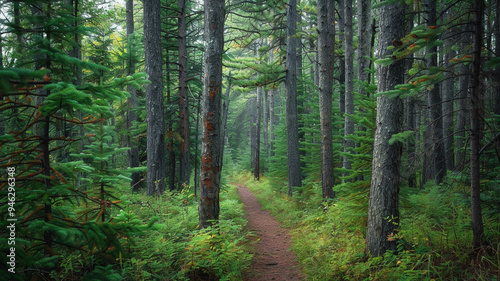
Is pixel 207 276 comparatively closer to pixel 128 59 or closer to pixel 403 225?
pixel 403 225

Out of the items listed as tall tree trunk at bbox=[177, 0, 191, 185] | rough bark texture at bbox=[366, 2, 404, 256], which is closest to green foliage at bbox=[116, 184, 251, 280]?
rough bark texture at bbox=[366, 2, 404, 256]

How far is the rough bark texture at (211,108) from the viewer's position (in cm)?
600

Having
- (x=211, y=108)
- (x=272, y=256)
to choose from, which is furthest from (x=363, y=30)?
(x=272, y=256)

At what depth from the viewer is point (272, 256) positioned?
22.5 feet

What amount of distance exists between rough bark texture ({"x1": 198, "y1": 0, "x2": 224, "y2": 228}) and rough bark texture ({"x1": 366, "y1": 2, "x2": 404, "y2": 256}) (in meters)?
3.41

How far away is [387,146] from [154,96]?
26.4ft

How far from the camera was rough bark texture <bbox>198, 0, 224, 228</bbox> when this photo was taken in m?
6.00

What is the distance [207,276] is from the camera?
490 centimetres

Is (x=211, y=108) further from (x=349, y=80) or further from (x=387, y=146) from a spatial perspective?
(x=349, y=80)

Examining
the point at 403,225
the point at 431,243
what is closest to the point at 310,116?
the point at 403,225

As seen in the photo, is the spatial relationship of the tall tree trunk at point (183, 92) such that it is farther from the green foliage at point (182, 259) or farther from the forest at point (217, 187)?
the green foliage at point (182, 259)

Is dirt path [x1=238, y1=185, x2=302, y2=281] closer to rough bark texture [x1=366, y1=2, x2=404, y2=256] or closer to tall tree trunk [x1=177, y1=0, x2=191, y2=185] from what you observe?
rough bark texture [x1=366, y1=2, x2=404, y2=256]

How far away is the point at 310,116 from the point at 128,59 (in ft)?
31.4

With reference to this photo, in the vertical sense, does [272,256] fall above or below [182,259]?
below
